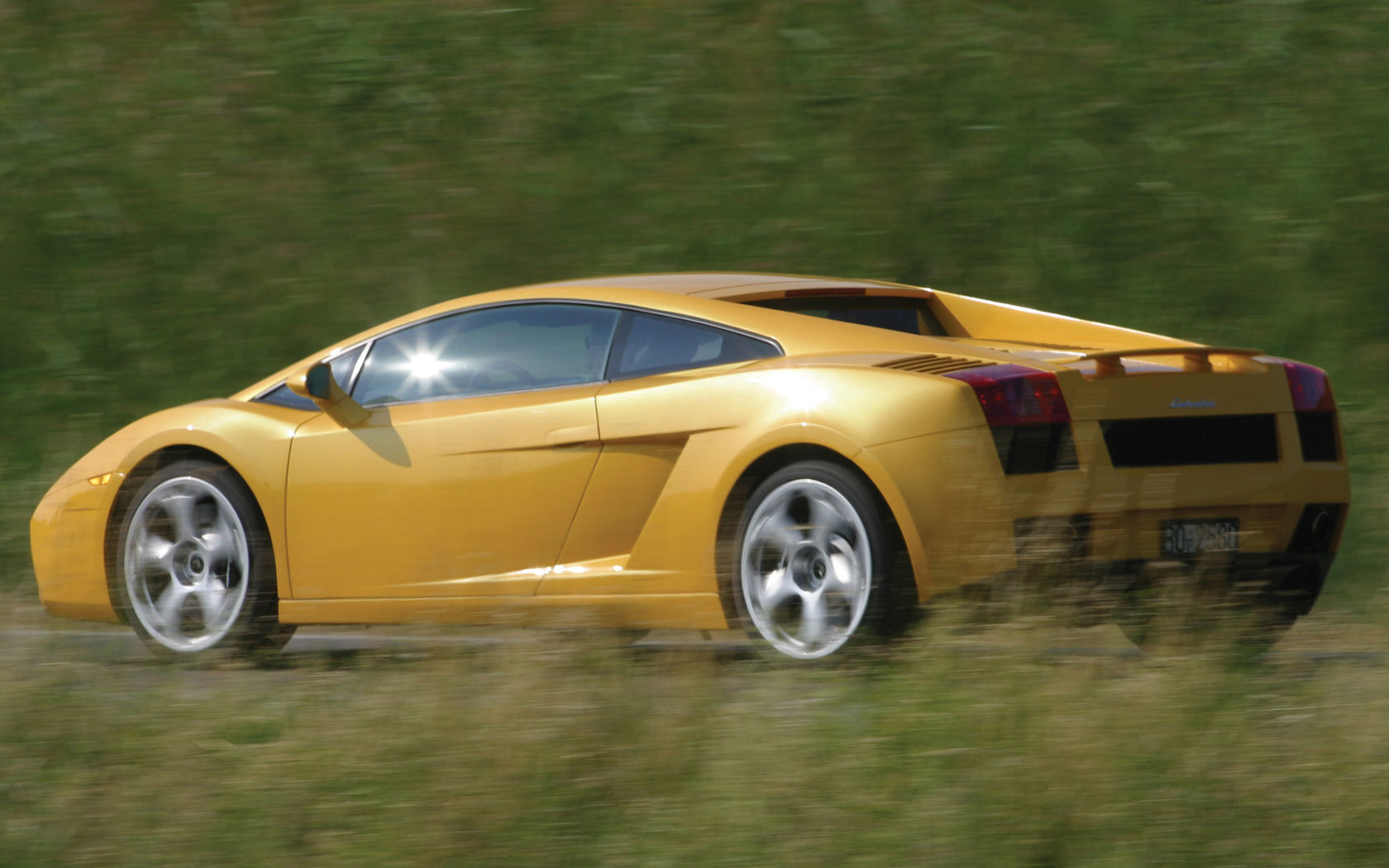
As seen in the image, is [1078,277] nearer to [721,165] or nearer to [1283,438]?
[721,165]

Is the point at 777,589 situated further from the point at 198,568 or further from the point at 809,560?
the point at 198,568

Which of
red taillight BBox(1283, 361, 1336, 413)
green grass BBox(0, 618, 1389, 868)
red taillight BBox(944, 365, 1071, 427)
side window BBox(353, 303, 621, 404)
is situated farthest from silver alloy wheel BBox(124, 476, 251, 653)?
red taillight BBox(1283, 361, 1336, 413)

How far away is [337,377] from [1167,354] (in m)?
3.04

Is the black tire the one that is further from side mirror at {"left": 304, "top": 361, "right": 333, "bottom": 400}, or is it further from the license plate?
the license plate

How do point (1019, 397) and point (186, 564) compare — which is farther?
point (186, 564)

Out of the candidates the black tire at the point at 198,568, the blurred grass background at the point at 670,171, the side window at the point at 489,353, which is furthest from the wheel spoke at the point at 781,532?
the blurred grass background at the point at 670,171

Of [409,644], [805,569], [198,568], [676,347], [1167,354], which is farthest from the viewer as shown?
[409,644]

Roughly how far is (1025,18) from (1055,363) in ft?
23.9

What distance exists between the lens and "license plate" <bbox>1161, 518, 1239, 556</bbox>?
4781mm

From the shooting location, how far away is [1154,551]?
474 cm

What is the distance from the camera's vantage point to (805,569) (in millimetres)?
4965

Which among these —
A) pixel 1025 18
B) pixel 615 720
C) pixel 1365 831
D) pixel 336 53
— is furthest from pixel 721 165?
pixel 1365 831

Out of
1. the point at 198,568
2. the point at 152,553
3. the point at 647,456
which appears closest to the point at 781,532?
the point at 647,456

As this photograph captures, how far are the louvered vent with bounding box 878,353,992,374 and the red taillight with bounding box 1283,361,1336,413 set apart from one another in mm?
1114
